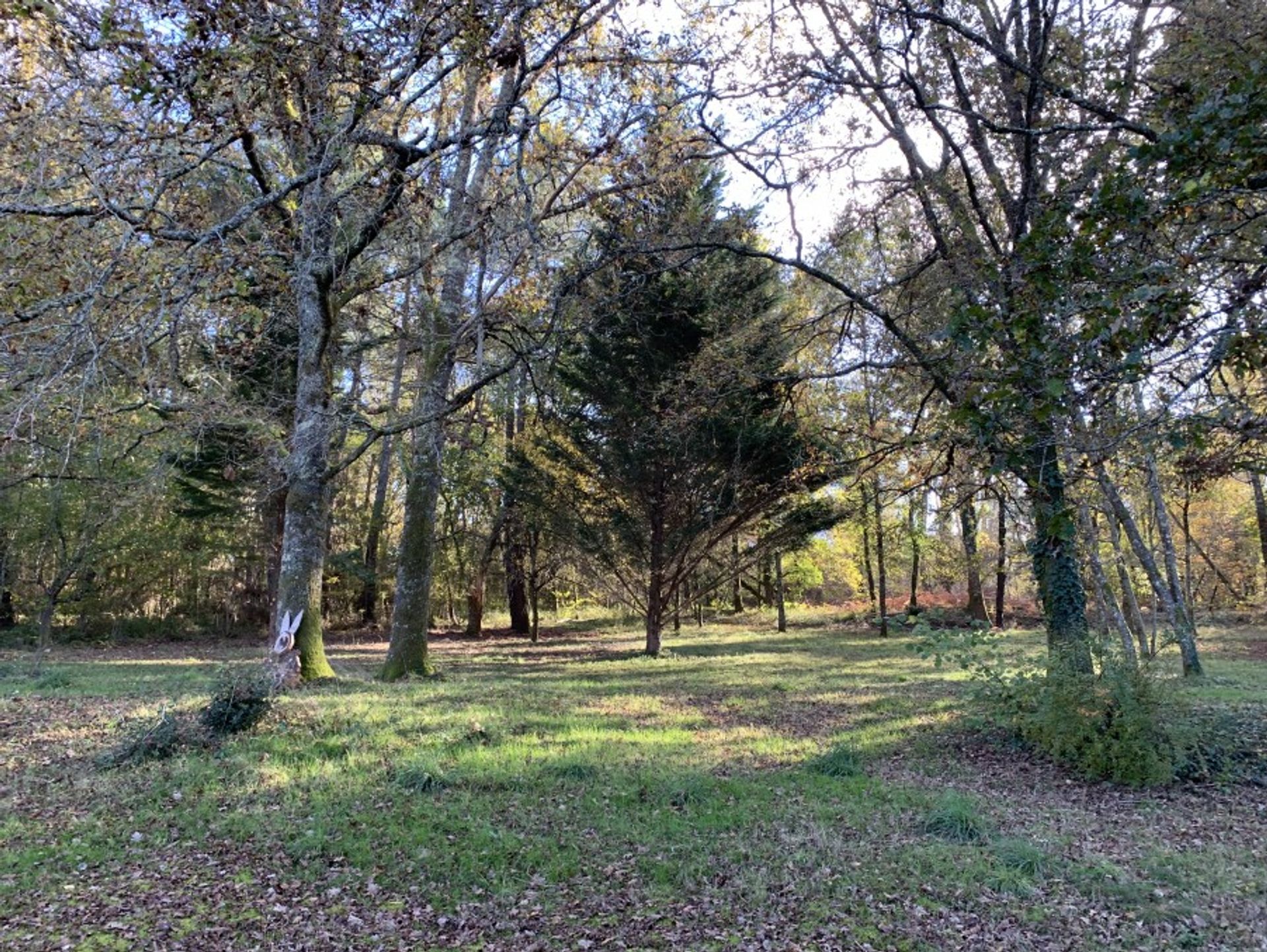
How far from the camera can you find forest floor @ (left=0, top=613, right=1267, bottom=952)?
3861 mm

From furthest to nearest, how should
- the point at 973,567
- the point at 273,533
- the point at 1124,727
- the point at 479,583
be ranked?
the point at 479,583
the point at 973,567
the point at 273,533
the point at 1124,727

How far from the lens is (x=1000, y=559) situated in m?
19.8

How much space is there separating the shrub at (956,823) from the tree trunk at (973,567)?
11.1 meters

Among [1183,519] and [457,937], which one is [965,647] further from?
[1183,519]

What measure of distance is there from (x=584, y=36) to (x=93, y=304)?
448cm

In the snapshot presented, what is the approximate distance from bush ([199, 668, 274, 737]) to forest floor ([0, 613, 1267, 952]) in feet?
0.69

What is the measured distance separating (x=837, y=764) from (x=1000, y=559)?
50.6 feet

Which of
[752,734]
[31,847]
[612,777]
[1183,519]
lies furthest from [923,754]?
[1183,519]

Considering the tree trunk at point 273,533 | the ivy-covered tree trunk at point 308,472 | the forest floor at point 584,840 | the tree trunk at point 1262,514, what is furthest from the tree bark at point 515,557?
the tree trunk at point 1262,514

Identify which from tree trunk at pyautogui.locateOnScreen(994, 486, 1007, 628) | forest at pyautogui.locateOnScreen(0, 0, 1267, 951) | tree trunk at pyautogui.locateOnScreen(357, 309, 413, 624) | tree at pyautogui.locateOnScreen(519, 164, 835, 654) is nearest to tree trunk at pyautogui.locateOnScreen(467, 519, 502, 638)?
tree trunk at pyautogui.locateOnScreen(357, 309, 413, 624)

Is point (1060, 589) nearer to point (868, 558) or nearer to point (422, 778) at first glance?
point (422, 778)

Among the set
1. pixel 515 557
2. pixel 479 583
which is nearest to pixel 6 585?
pixel 479 583

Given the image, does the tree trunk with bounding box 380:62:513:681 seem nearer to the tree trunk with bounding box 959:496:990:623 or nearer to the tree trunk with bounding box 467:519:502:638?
the tree trunk with bounding box 467:519:502:638

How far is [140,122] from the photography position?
4.02 metres
